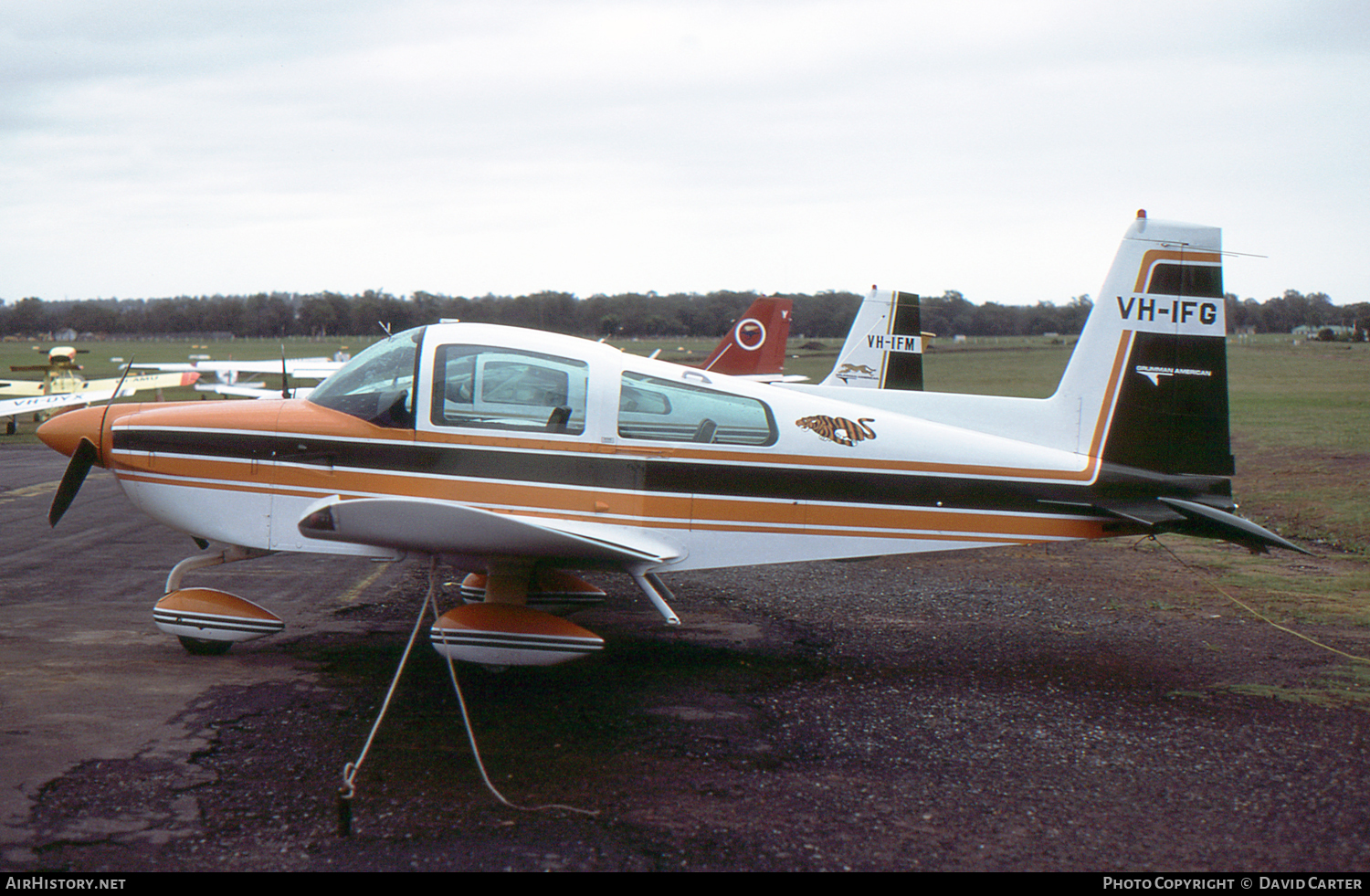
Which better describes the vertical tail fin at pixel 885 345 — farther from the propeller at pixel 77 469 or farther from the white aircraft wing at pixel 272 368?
the white aircraft wing at pixel 272 368

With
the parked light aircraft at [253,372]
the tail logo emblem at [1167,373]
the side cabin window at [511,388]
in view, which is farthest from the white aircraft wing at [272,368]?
the tail logo emblem at [1167,373]

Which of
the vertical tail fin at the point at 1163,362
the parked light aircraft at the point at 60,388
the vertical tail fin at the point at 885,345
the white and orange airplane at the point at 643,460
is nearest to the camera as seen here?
the white and orange airplane at the point at 643,460

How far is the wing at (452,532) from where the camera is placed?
481cm

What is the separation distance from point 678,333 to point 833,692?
2706 inches

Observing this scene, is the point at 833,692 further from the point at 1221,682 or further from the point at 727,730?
the point at 1221,682

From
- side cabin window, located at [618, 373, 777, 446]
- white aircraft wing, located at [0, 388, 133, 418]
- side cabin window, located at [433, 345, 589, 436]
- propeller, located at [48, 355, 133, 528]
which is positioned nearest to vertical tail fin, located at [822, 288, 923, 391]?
side cabin window, located at [618, 373, 777, 446]

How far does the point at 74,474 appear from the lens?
6.16 meters

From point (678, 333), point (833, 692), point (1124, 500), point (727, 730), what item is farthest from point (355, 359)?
point (678, 333)

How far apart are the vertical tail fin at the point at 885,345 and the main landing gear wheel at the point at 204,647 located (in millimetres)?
9611

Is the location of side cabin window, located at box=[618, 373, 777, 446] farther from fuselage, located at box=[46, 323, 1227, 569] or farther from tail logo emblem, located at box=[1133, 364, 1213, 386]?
tail logo emblem, located at box=[1133, 364, 1213, 386]

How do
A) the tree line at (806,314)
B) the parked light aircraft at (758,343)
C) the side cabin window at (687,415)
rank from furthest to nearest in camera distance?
the tree line at (806,314)
the parked light aircraft at (758,343)
the side cabin window at (687,415)

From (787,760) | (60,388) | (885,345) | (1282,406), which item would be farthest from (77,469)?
(1282,406)

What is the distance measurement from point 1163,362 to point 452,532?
5.10 meters

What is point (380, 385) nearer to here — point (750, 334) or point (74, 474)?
point (74, 474)
